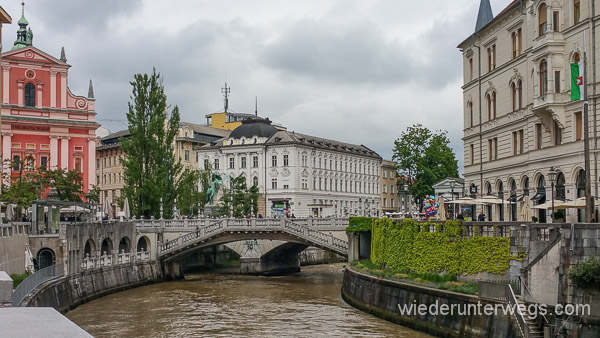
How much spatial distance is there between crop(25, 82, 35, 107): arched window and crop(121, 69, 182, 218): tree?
642 inches

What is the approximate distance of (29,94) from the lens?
8300 centimetres

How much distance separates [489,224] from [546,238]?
5187 mm

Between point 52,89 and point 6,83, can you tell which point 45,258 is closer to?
point 6,83

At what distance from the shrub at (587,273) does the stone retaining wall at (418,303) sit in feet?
10.1

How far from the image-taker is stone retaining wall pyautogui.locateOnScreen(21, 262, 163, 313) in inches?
1615

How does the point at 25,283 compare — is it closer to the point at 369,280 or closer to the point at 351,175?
the point at 369,280

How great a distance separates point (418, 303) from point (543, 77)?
17259 millimetres

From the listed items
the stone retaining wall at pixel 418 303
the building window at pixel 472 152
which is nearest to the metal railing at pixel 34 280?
the stone retaining wall at pixel 418 303

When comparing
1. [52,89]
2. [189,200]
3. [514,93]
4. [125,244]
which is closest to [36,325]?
[514,93]

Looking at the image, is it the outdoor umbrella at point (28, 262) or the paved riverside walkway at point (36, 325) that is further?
the outdoor umbrella at point (28, 262)

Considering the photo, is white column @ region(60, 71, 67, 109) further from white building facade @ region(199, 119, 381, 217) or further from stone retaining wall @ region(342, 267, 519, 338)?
stone retaining wall @ region(342, 267, 519, 338)

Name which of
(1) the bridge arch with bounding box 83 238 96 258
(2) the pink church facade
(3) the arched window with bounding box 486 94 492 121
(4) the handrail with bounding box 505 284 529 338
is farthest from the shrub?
(2) the pink church facade

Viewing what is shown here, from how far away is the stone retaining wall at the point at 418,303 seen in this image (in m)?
30.3

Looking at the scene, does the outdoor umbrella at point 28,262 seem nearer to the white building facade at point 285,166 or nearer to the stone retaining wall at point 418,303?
the stone retaining wall at point 418,303
